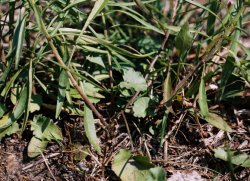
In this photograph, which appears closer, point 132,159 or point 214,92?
point 132,159

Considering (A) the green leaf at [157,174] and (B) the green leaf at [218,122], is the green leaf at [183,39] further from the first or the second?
(A) the green leaf at [157,174]

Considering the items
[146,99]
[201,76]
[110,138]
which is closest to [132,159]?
[110,138]

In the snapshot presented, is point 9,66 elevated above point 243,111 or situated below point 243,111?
above

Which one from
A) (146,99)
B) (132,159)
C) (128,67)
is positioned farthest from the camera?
(128,67)

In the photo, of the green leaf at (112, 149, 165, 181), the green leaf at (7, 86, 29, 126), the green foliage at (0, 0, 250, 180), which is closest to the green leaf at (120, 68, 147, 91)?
the green foliage at (0, 0, 250, 180)

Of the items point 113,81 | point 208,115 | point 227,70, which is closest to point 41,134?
point 113,81

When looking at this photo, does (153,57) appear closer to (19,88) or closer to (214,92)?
(214,92)
